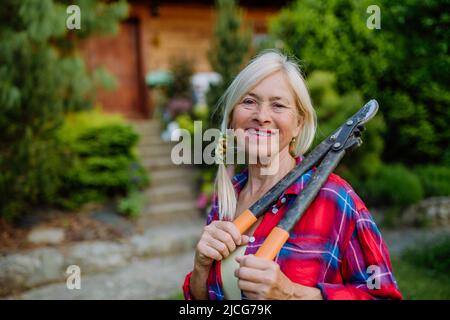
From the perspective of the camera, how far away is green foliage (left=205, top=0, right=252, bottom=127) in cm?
749

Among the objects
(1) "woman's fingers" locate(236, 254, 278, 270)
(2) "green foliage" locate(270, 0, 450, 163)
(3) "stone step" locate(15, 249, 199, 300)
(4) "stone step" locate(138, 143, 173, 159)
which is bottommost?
(3) "stone step" locate(15, 249, 199, 300)

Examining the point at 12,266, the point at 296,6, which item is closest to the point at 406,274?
the point at 12,266

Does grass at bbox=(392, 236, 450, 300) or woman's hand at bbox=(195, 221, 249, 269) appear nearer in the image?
woman's hand at bbox=(195, 221, 249, 269)

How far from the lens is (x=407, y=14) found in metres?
4.45

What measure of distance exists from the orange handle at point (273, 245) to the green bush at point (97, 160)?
5278mm

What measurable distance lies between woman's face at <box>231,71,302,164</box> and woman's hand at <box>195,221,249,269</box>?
37 centimetres

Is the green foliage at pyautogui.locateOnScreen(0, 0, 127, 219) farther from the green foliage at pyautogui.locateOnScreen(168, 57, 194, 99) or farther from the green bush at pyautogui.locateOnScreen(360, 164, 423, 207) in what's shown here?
the green bush at pyautogui.locateOnScreen(360, 164, 423, 207)

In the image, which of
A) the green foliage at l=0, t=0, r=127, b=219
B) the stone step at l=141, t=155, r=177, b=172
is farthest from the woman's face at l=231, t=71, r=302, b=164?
the stone step at l=141, t=155, r=177, b=172

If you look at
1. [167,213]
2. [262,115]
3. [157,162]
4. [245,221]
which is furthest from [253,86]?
[157,162]

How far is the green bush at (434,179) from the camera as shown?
7207 millimetres

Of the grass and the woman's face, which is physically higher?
the woman's face

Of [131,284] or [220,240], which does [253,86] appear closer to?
[220,240]

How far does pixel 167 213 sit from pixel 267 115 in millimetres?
5258

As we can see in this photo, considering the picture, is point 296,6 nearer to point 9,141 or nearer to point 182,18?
point 182,18
